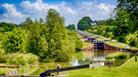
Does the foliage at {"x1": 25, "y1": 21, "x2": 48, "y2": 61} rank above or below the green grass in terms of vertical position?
above

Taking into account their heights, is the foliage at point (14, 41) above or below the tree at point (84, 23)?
below

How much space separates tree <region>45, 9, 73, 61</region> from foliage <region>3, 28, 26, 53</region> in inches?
133

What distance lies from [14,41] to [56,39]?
16.7ft

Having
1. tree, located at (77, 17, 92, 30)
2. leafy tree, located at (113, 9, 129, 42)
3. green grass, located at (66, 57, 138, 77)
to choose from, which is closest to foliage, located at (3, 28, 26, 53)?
leafy tree, located at (113, 9, 129, 42)

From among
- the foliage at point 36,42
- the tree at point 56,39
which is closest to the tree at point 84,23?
the tree at point 56,39

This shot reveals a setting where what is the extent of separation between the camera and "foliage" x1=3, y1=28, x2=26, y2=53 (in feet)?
143

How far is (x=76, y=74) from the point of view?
23625mm

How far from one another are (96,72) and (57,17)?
22.6 meters

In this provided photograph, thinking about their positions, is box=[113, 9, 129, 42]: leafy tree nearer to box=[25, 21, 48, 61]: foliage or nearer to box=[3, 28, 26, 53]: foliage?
box=[25, 21, 48, 61]: foliage

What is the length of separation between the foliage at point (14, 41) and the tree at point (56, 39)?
11.1 ft

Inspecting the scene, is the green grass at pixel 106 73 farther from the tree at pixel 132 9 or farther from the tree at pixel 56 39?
the tree at pixel 56 39

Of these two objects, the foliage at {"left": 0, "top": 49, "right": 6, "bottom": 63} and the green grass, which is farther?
the foliage at {"left": 0, "top": 49, "right": 6, "bottom": 63}

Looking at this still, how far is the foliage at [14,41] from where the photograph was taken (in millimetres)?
43719

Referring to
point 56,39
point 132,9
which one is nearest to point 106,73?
point 132,9
